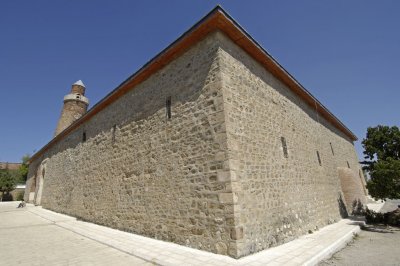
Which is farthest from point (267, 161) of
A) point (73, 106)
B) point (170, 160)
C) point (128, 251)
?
point (73, 106)

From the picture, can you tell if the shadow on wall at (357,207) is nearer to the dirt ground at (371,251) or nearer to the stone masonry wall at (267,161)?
the stone masonry wall at (267,161)

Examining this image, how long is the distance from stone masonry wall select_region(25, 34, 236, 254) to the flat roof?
0.69 feet

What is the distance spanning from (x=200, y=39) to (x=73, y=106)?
1812 centimetres

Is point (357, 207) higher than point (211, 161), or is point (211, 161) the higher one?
point (211, 161)

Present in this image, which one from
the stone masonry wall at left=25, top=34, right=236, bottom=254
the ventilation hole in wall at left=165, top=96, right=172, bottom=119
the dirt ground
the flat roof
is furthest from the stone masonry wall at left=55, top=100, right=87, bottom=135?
the dirt ground

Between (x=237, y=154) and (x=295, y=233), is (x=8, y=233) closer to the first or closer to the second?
(x=237, y=154)

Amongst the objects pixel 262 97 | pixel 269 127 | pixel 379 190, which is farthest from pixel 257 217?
pixel 379 190

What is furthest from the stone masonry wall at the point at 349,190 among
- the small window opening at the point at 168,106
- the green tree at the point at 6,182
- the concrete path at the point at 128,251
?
the green tree at the point at 6,182

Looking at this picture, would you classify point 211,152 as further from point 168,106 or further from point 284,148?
point 284,148

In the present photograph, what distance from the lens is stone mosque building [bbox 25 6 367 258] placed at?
4898mm

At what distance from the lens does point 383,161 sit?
9461 mm

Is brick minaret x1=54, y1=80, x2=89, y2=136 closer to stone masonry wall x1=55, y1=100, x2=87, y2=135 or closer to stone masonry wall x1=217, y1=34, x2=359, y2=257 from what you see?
stone masonry wall x1=55, y1=100, x2=87, y2=135

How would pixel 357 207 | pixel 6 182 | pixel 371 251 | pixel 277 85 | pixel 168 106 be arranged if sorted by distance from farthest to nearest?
pixel 6 182 → pixel 357 207 → pixel 277 85 → pixel 168 106 → pixel 371 251

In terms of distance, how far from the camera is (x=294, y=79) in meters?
8.62
